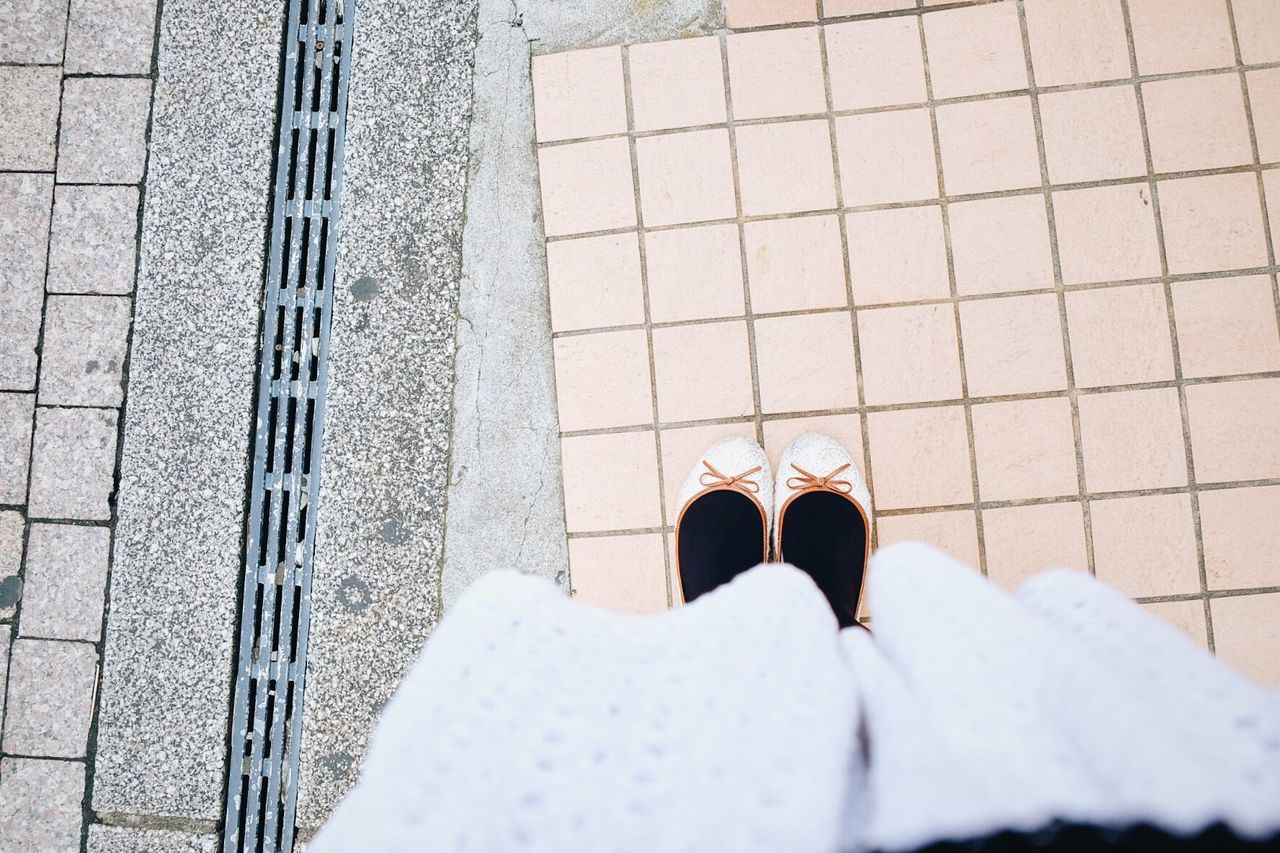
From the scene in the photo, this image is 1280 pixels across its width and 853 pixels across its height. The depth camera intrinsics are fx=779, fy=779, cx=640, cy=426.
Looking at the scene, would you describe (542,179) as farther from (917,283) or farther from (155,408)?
(155,408)

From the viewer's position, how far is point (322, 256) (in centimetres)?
212

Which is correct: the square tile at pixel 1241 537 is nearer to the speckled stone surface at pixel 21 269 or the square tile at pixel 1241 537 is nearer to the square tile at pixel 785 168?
the square tile at pixel 785 168

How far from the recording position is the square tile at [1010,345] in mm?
1975

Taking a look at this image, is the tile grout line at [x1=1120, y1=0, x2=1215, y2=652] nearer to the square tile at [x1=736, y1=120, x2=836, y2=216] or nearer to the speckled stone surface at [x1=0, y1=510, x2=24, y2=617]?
the square tile at [x1=736, y1=120, x2=836, y2=216]

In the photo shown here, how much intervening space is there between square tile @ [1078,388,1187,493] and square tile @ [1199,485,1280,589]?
0.37 ft

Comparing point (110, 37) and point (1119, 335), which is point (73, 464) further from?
point (1119, 335)

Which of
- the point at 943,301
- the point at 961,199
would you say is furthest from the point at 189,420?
the point at 961,199

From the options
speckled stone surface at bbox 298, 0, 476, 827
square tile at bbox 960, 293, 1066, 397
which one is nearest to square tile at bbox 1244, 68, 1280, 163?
square tile at bbox 960, 293, 1066, 397

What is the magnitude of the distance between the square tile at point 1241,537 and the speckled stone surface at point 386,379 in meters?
1.94

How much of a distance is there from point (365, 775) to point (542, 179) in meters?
1.57

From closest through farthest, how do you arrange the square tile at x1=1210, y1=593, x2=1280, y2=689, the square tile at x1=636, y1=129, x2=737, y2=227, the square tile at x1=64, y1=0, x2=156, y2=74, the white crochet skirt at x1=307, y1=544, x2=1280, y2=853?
the white crochet skirt at x1=307, y1=544, x2=1280, y2=853 < the square tile at x1=1210, y1=593, x2=1280, y2=689 < the square tile at x1=636, y1=129, x2=737, y2=227 < the square tile at x1=64, y1=0, x2=156, y2=74

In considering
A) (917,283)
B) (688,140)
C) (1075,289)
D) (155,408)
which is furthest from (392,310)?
(1075,289)

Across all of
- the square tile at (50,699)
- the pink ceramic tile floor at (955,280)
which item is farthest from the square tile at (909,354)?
the square tile at (50,699)

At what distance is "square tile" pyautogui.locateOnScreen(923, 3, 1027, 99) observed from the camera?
2.00 metres
